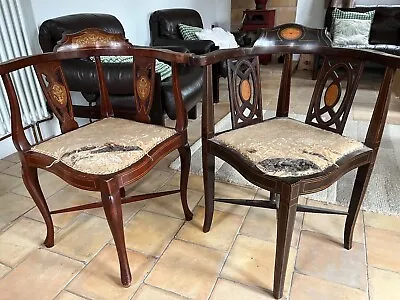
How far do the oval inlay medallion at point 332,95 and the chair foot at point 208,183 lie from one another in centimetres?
51

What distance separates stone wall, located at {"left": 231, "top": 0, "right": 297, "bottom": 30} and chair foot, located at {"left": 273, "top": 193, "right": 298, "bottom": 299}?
15.0 feet

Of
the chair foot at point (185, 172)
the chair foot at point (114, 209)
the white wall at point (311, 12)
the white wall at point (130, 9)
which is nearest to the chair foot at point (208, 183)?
the chair foot at point (185, 172)

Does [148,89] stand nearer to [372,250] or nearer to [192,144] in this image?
[192,144]

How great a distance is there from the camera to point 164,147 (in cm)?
125

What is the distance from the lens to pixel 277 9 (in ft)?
16.1

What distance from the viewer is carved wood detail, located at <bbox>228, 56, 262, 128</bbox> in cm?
129

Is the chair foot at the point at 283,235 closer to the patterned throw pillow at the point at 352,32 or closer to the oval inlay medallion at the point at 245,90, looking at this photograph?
the oval inlay medallion at the point at 245,90

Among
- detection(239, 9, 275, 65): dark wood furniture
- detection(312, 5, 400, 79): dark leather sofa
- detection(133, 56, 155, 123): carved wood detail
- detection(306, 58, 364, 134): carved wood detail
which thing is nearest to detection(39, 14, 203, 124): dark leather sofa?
detection(133, 56, 155, 123): carved wood detail

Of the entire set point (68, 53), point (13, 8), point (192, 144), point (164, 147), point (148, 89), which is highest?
point (13, 8)

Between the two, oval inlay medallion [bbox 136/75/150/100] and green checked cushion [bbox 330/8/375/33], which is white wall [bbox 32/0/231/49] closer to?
oval inlay medallion [bbox 136/75/150/100]

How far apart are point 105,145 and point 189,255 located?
0.58 metres

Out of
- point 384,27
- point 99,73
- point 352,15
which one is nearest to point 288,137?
point 99,73

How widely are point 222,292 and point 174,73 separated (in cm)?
85

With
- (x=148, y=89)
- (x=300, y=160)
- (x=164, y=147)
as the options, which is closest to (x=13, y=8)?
(x=148, y=89)
